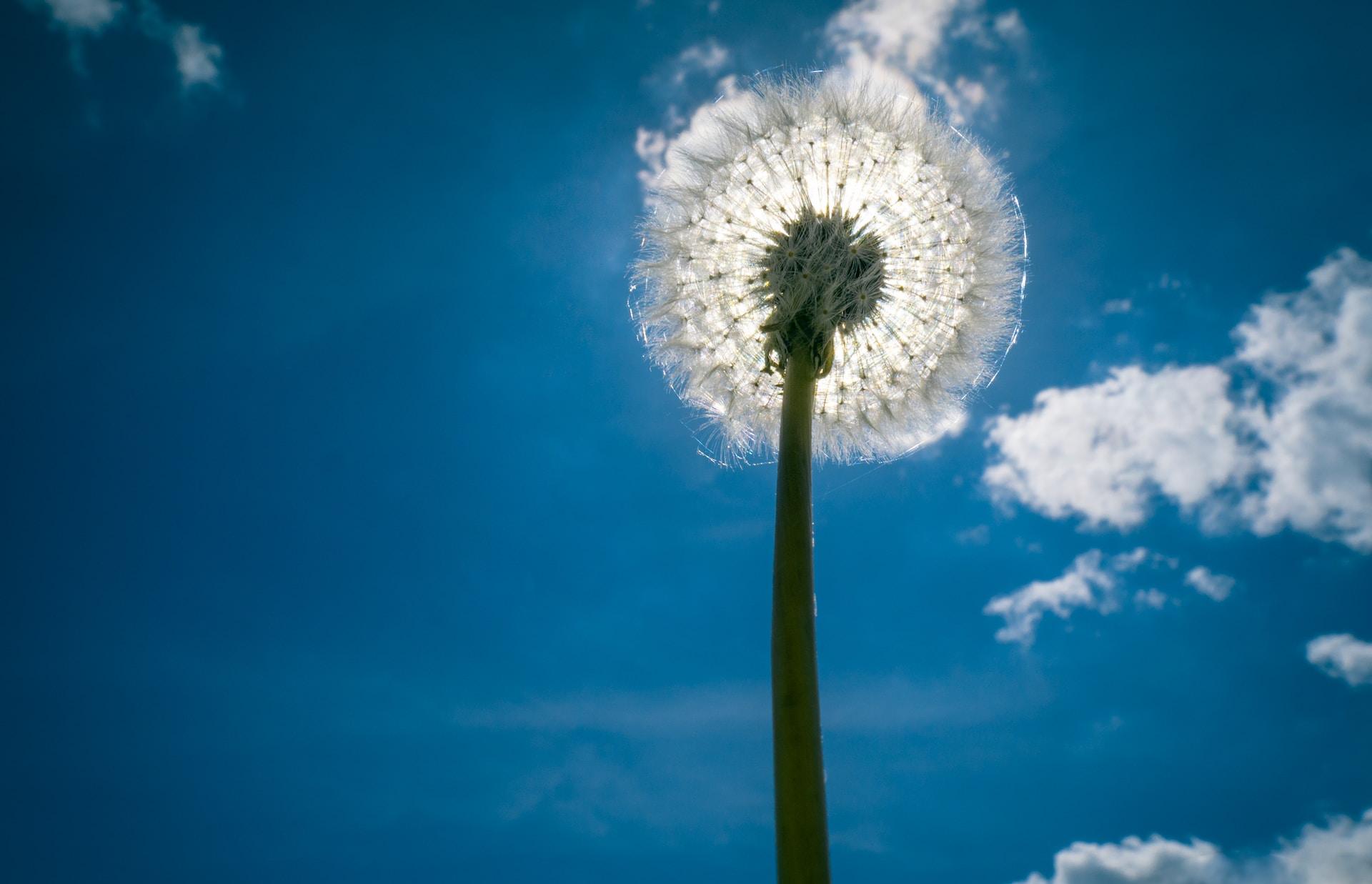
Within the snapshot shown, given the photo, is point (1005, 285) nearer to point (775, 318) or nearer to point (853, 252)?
point (853, 252)

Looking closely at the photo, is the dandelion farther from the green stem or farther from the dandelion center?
the green stem

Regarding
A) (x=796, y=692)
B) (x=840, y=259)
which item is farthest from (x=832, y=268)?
(x=796, y=692)

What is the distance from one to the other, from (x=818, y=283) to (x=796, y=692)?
111 inches

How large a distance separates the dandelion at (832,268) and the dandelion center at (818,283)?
0.01 meters

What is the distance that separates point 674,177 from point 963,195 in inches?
82.2

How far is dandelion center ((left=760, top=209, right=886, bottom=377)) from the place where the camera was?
16.4ft

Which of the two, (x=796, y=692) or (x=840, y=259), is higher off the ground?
(x=840, y=259)

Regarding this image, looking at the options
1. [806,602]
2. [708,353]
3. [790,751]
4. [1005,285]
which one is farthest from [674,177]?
[790,751]

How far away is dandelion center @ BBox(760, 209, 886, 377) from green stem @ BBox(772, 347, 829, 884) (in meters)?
1.08

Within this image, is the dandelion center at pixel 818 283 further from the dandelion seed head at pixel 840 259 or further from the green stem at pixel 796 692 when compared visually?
the green stem at pixel 796 692

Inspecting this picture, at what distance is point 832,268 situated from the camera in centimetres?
525

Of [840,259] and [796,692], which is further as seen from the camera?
[840,259]

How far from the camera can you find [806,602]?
11.8 ft

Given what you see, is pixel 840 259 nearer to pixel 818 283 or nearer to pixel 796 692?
pixel 818 283
